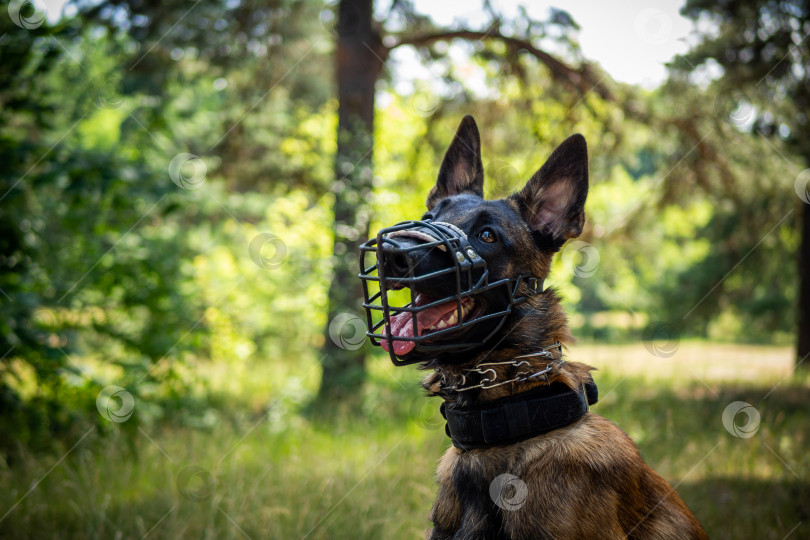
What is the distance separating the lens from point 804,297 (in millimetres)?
9312

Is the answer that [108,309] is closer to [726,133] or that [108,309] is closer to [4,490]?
[4,490]

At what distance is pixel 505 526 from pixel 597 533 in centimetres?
32

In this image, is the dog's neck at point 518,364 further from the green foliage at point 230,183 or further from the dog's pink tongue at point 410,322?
the green foliage at point 230,183

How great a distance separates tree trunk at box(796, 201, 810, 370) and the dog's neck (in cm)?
904

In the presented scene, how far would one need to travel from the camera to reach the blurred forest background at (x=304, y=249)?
404cm

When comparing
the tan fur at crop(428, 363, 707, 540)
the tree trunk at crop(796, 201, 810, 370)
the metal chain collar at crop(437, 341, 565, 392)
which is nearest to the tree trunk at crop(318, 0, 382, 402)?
the metal chain collar at crop(437, 341, 565, 392)

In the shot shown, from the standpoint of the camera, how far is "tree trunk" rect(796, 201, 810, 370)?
357 inches

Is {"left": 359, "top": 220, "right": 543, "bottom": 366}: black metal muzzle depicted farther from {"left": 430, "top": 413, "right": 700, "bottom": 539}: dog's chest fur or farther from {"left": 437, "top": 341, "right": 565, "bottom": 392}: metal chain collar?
{"left": 430, "top": 413, "right": 700, "bottom": 539}: dog's chest fur

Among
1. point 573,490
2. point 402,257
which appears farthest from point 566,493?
point 402,257

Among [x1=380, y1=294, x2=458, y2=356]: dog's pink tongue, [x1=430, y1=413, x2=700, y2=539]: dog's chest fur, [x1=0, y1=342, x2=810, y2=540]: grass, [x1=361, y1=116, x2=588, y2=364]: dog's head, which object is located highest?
[x1=361, y1=116, x2=588, y2=364]: dog's head

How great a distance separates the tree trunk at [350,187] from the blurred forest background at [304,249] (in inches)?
1.2

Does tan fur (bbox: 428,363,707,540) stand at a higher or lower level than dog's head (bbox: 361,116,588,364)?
lower

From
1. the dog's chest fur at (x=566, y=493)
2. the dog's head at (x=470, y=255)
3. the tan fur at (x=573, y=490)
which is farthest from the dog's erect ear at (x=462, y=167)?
the dog's chest fur at (x=566, y=493)

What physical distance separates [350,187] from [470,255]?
4.31 m
